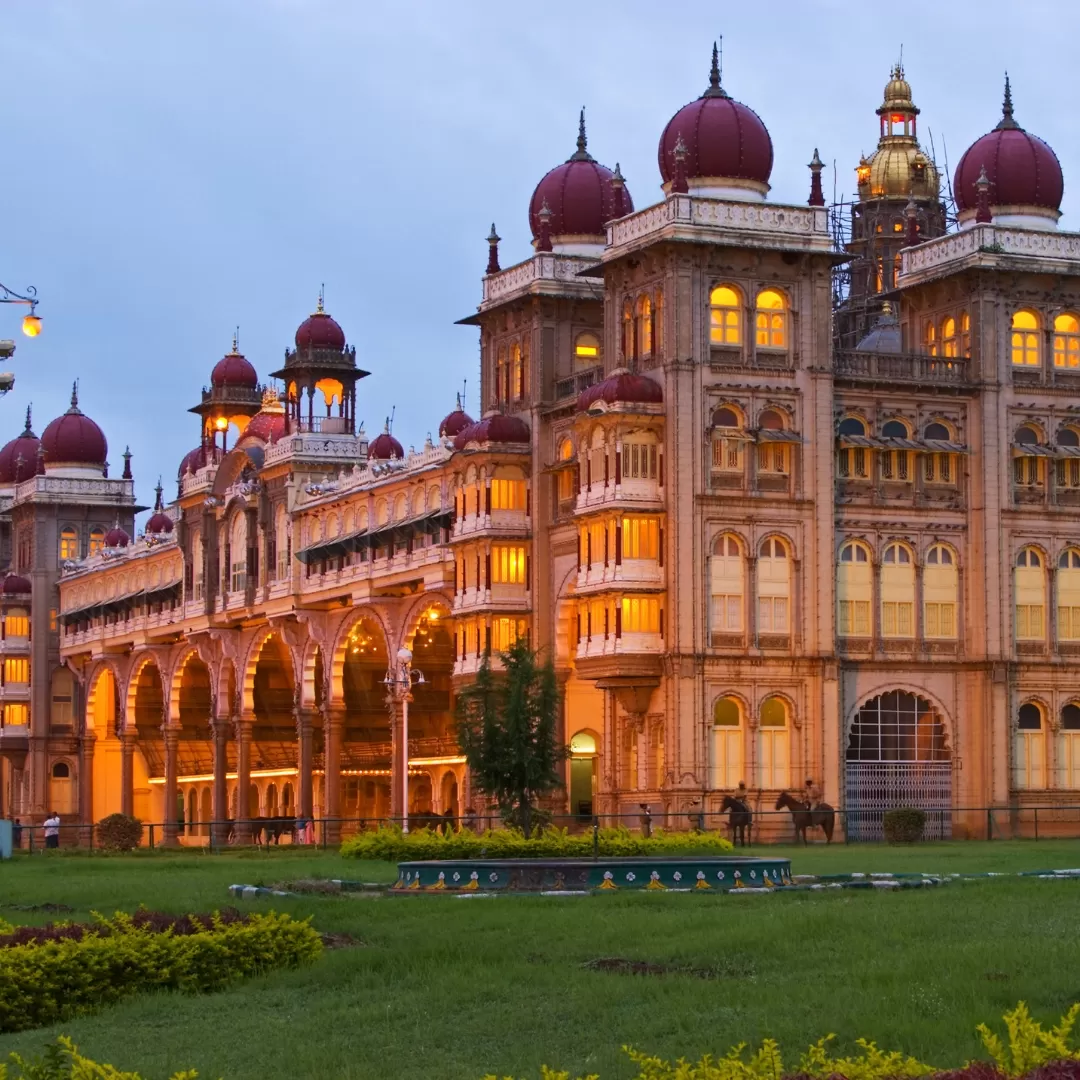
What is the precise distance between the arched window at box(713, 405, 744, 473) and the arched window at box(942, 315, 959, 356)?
29.2 feet

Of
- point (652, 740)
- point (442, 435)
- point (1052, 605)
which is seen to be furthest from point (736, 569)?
point (442, 435)

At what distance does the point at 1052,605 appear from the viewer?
71438mm

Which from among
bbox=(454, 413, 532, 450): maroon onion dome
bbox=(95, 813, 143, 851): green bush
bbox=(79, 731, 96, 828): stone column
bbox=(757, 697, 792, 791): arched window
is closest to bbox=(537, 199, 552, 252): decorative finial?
bbox=(454, 413, 532, 450): maroon onion dome

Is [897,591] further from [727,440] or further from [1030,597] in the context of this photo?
[727,440]

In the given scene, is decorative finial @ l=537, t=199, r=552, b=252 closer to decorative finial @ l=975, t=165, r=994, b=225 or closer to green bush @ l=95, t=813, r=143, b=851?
decorative finial @ l=975, t=165, r=994, b=225

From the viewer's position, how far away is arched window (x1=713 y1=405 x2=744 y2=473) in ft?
222

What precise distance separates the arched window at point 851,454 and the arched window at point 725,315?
170 inches

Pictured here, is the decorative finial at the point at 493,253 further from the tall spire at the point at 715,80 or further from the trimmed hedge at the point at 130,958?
the trimmed hedge at the point at 130,958

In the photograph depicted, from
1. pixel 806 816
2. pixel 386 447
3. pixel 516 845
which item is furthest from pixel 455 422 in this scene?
pixel 516 845

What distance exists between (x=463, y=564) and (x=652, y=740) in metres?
10.9

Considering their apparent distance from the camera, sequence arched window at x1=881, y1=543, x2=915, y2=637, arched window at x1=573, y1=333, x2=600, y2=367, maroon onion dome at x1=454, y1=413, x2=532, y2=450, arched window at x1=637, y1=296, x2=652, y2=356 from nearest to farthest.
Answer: arched window at x1=637, y1=296, x2=652, y2=356, arched window at x1=881, y1=543, x2=915, y2=637, maroon onion dome at x1=454, y1=413, x2=532, y2=450, arched window at x1=573, y1=333, x2=600, y2=367

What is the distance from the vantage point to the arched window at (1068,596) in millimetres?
71625

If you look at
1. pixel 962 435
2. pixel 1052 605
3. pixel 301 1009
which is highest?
pixel 962 435

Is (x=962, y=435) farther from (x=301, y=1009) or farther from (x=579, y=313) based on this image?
(x=301, y=1009)
